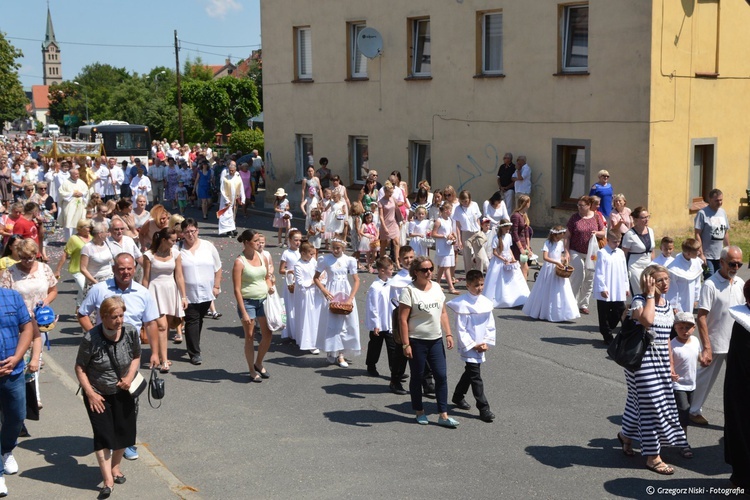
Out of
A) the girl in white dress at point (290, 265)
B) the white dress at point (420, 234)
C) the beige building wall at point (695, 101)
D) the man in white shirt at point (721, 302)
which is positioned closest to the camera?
the man in white shirt at point (721, 302)

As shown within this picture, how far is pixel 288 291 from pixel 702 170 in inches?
546

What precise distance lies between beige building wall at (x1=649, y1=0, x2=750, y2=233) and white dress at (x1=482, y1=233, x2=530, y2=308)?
705 centimetres

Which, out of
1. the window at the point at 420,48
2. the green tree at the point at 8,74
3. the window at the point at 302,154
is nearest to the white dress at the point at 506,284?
the window at the point at 420,48

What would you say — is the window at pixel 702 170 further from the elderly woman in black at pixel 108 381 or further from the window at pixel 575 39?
the elderly woman in black at pixel 108 381

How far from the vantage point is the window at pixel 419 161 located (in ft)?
86.7

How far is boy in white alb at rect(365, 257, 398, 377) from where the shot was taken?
10.9m

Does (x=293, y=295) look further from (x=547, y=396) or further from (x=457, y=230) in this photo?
(x=457, y=230)

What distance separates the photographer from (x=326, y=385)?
1073cm

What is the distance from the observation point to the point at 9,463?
308 inches

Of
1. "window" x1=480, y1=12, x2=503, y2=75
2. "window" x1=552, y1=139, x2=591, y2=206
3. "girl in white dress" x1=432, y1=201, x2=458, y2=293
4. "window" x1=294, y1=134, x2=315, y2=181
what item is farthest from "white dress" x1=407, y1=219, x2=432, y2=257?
"window" x1=294, y1=134, x2=315, y2=181

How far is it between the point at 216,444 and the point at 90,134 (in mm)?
47170

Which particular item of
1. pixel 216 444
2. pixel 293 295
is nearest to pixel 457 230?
pixel 293 295

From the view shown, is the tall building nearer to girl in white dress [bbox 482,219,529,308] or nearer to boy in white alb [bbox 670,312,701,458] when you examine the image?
girl in white dress [bbox 482,219,529,308]

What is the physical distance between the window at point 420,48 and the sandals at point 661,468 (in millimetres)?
19293
